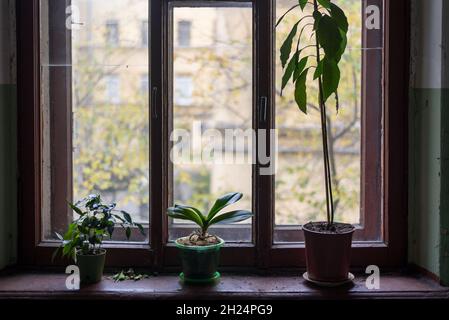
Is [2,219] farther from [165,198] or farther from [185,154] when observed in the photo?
[185,154]

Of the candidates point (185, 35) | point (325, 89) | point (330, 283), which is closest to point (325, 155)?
point (325, 89)

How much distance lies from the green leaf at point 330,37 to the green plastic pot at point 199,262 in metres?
0.75

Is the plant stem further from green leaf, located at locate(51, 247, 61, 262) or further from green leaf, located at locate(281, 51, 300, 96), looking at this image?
green leaf, located at locate(51, 247, 61, 262)

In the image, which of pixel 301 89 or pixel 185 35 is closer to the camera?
pixel 301 89

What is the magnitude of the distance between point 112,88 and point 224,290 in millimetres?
1178

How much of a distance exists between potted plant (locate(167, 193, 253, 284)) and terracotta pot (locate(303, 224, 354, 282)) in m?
0.25

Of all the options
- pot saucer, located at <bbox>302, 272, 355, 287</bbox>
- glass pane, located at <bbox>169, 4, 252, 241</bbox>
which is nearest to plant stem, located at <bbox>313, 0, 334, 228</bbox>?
pot saucer, located at <bbox>302, 272, 355, 287</bbox>

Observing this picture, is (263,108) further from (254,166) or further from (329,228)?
(329,228)

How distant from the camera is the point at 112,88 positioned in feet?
7.55

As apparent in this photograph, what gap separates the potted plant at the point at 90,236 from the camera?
1.65 meters

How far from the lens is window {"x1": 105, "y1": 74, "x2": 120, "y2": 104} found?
2.23 metres

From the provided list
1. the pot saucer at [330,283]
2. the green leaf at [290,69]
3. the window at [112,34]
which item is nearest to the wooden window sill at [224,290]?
the pot saucer at [330,283]

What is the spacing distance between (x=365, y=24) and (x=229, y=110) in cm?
181

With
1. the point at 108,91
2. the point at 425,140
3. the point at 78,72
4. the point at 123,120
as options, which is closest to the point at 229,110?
the point at 123,120
